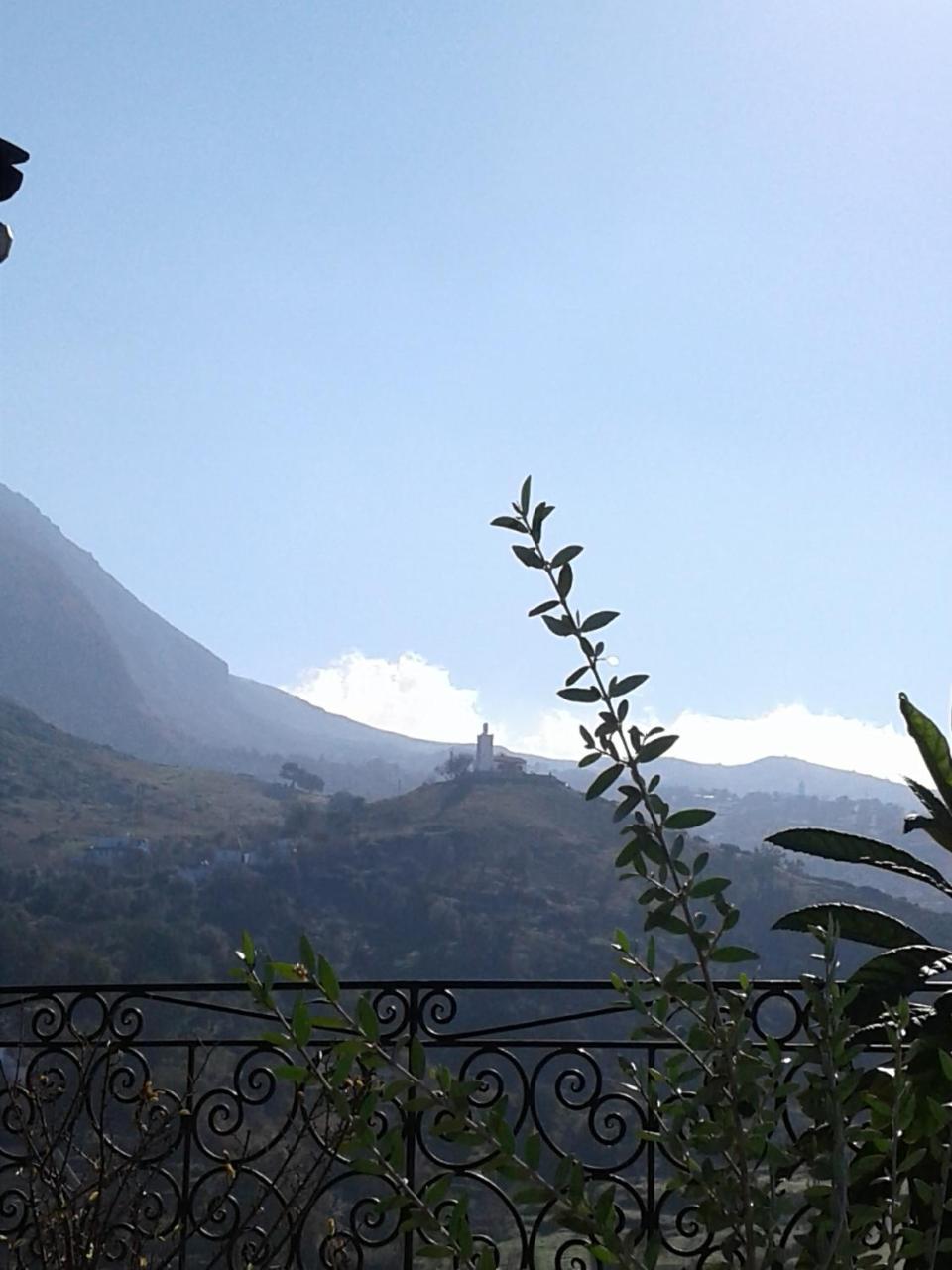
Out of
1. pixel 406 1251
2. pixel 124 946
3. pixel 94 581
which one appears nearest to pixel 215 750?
pixel 94 581

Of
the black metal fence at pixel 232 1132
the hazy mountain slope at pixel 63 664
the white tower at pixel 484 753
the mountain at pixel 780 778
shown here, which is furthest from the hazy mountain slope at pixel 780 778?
the black metal fence at pixel 232 1132

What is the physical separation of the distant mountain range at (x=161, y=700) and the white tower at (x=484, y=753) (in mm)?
4684

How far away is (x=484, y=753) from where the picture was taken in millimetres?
29125

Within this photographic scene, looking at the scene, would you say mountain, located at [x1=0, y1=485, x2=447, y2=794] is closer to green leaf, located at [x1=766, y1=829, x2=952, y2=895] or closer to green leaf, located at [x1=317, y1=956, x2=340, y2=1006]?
green leaf, located at [x1=766, y1=829, x2=952, y2=895]

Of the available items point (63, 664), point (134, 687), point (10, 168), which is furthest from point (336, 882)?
point (134, 687)

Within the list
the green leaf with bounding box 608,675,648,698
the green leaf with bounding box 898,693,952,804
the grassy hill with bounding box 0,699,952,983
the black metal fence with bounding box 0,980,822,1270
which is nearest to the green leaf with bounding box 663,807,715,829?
the green leaf with bounding box 608,675,648,698

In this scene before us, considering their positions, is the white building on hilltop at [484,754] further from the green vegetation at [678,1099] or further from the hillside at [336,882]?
the green vegetation at [678,1099]

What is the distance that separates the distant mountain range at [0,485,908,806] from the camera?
4378 centimetres

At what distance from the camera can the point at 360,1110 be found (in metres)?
0.93

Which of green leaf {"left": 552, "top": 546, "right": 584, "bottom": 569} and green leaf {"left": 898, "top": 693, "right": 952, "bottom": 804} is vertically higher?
green leaf {"left": 898, "top": 693, "right": 952, "bottom": 804}

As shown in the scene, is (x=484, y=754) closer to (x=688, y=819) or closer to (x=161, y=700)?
(x=688, y=819)

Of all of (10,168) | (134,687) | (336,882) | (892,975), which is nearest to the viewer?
(10,168)

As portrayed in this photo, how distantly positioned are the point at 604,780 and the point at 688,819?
0.25ft

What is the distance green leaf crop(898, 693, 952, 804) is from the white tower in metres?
25.3
